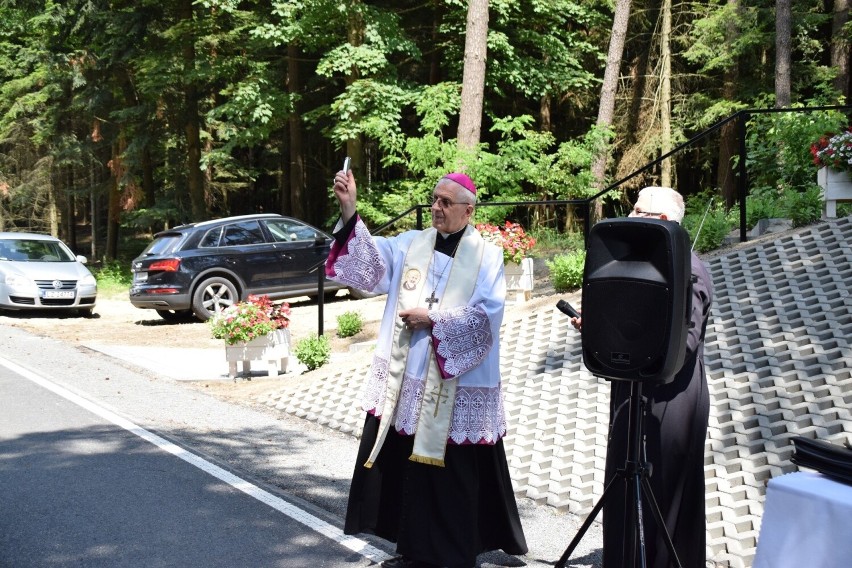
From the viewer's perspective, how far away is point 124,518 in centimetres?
571

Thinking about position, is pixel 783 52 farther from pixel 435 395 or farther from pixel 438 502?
pixel 438 502

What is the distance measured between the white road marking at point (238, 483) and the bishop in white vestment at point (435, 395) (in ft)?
1.46

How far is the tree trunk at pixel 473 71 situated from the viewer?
1844cm

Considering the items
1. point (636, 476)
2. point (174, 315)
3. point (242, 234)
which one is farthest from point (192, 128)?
point (636, 476)

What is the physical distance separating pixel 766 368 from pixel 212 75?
71.3 feet

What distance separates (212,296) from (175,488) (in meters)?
11.4

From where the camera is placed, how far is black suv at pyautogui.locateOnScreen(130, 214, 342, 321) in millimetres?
17219

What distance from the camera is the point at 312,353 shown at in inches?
444

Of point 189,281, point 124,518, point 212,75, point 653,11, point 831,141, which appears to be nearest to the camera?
point 124,518

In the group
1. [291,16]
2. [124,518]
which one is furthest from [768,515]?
[291,16]

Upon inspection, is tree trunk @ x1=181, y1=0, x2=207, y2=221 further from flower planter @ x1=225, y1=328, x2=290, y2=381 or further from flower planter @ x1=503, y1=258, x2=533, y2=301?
flower planter @ x1=225, y1=328, x2=290, y2=381

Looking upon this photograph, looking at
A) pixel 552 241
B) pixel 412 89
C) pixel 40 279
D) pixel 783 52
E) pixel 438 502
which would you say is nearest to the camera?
pixel 438 502

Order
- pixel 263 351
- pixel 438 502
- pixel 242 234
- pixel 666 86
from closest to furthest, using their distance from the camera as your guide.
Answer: pixel 438 502 < pixel 263 351 < pixel 242 234 < pixel 666 86

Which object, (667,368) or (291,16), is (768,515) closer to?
(667,368)
